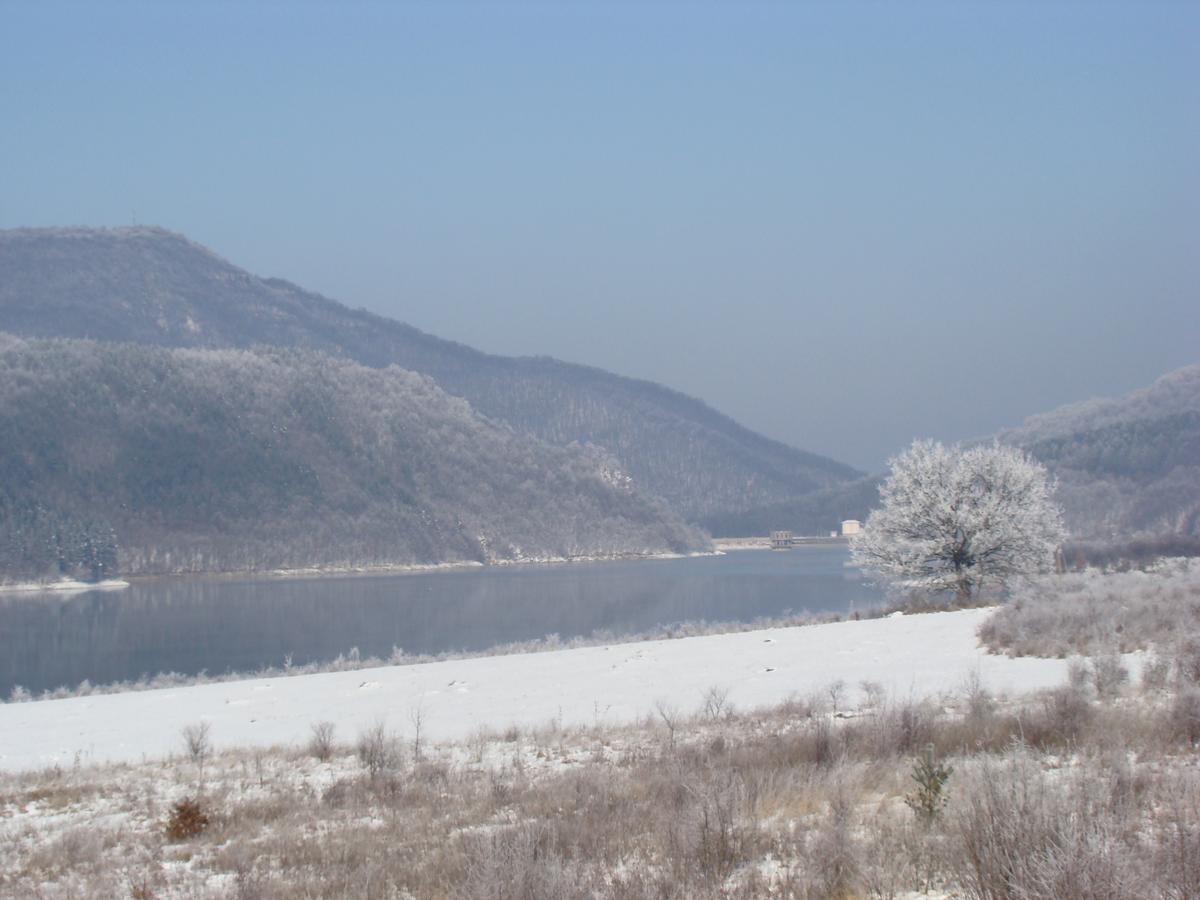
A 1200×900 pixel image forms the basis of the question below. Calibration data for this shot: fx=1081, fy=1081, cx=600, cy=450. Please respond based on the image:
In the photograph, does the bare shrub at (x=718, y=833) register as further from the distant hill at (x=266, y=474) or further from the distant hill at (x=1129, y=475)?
the distant hill at (x=266, y=474)

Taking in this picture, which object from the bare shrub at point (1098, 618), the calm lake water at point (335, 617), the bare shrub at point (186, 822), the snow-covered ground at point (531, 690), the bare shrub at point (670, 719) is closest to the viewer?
the bare shrub at point (186, 822)

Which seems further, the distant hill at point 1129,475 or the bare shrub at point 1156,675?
the distant hill at point 1129,475

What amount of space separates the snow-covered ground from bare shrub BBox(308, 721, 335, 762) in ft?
3.74

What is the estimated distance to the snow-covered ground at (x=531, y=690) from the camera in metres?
14.0

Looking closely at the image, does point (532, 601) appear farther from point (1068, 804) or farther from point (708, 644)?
point (1068, 804)

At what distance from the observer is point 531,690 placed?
17.4m

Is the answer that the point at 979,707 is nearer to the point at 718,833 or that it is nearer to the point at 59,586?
the point at 718,833

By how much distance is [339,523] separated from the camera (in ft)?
483

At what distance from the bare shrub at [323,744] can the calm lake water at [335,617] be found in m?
22.7

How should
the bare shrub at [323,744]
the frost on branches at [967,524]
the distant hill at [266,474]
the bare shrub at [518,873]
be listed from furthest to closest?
1. the distant hill at [266,474]
2. the frost on branches at [967,524]
3. the bare shrub at [323,744]
4. the bare shrub at [518,873]

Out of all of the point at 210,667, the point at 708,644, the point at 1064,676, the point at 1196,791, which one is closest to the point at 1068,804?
the point at 1196,791

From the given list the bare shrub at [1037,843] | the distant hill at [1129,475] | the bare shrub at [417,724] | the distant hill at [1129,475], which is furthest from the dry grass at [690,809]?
the distant hill at [1129,475]

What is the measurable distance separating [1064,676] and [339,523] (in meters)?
141

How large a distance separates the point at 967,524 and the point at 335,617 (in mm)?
35556
